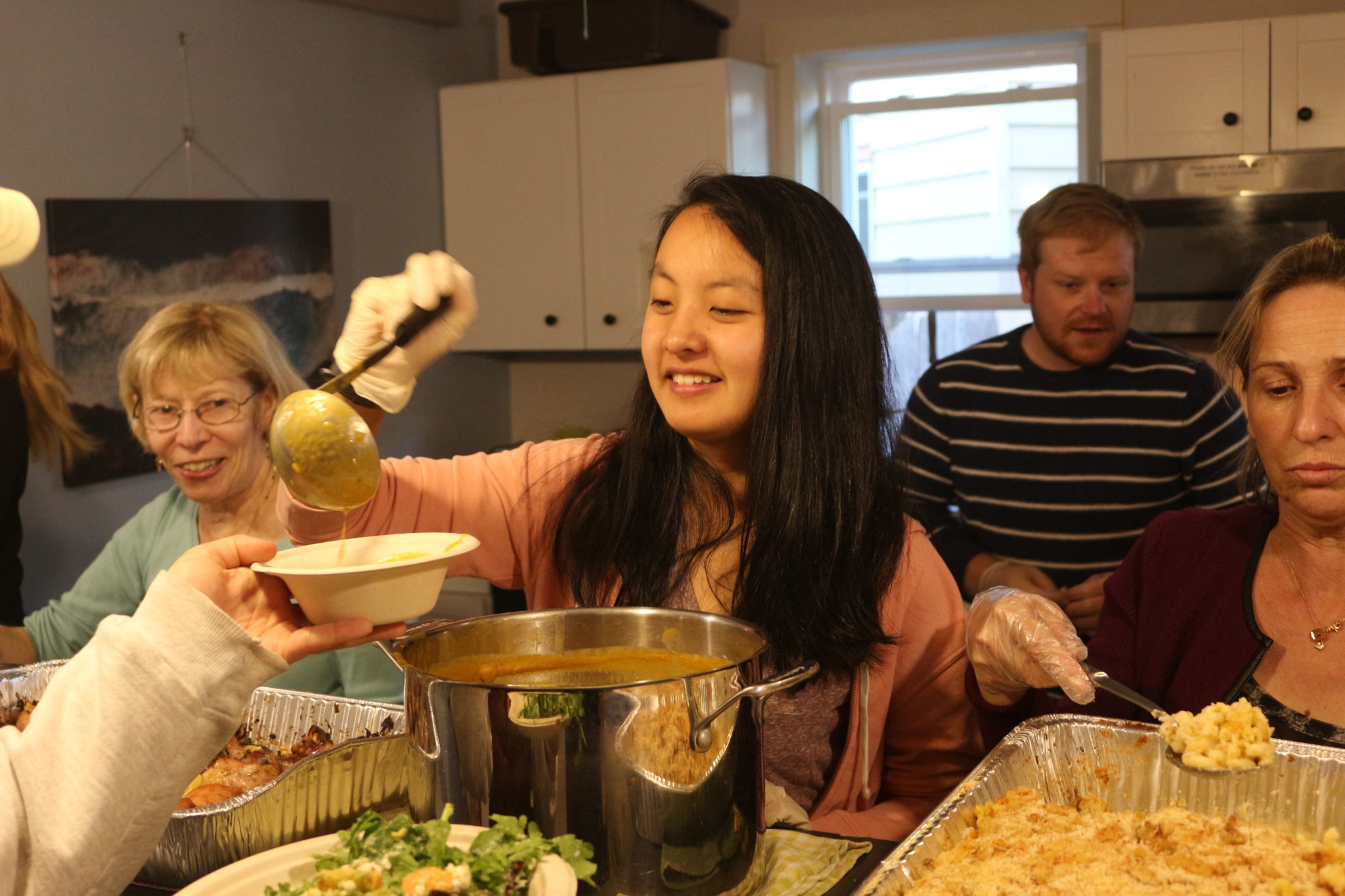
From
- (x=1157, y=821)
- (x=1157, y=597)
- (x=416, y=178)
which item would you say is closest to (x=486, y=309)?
(x=416, y=178)

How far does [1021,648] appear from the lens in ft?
4.11

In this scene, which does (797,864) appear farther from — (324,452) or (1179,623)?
(1179,623)

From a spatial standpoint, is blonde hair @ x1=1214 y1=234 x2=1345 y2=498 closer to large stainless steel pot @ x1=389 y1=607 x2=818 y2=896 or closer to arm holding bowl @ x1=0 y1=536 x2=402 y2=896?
large stainless steel pot @ x1=389 y1=607 x2=818 y2=896

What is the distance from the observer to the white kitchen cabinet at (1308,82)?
3.11 metres

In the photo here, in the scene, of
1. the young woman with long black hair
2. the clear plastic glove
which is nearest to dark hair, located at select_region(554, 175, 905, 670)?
the young woman with long black hair

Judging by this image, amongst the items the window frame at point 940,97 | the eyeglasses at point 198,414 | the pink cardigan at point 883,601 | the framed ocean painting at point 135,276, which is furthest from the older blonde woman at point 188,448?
the window frame at point 940,97

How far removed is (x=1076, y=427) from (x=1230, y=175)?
3.93 ft

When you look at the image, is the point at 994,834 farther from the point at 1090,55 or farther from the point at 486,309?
the point at 486,309

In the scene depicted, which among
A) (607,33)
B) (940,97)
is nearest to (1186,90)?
(940,97)

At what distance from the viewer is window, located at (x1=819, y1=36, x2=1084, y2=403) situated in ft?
12.5

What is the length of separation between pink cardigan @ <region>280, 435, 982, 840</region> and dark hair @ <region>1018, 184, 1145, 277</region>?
123 cm

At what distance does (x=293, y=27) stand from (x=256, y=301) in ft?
2.86

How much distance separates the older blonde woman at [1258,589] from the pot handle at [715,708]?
41 cm

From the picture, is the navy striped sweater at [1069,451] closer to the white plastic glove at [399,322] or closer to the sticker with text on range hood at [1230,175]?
the sticker with text on range hood at [1230,175]
